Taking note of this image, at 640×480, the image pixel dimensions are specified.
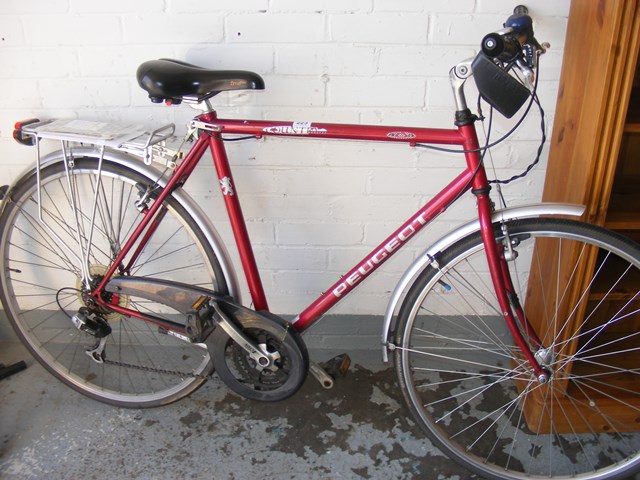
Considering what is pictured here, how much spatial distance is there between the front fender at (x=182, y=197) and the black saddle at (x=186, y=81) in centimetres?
26

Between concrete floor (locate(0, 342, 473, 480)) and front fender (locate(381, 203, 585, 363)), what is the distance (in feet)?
1.31

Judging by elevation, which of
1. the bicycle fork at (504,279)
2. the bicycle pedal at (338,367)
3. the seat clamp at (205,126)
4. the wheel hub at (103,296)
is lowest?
the bicycle pedal at (338,367)

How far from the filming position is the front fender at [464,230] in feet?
Result: 4.75

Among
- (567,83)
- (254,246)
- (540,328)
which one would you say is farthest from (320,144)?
(540,328)

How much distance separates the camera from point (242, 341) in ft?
5.57

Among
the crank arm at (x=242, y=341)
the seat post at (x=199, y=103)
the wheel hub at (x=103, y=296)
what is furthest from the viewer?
the wheel hub at (x=103, y=296)

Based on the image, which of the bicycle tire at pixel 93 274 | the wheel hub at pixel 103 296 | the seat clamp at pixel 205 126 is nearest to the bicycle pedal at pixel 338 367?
the bicycle tire at pixel 93 274

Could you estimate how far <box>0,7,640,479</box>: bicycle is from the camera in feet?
4.89

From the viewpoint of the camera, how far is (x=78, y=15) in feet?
5.83

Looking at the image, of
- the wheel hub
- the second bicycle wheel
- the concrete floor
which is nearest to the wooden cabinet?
the second bicycle wheel

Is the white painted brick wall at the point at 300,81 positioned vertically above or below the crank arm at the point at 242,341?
above

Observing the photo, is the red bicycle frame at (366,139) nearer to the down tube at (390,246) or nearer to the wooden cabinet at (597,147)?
the down tube at (390,246)

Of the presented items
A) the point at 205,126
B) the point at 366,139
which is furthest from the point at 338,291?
the point at 205,126

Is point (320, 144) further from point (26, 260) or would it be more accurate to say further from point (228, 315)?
point (26, 260)
